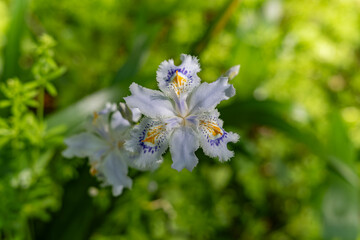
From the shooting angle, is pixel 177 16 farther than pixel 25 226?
Yes

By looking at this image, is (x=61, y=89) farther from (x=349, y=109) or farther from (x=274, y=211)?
(x=349, y=109)

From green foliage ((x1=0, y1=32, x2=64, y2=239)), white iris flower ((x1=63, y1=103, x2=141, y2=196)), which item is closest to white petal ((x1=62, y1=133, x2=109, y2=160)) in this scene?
white iris flower ((x1=63, y1=103, x2=141, y2=196))

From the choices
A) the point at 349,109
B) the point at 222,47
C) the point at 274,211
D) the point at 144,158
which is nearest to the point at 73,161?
the point at 144,158

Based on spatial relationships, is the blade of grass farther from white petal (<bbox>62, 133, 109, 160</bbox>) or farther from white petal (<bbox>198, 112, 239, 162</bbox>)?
white petal (<bbox>198, 112, 239, 162</bbox>)

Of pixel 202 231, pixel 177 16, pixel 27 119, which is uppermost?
pixel 177 16

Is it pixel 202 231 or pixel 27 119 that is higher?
pixel 27 119

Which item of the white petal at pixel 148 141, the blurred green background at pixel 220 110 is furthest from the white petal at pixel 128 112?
the blurred green background at pixel 220 110

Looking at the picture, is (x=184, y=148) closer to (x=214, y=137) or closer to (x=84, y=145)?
(x=214, y=137)

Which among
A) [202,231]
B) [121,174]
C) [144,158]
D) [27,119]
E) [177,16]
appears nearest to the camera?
[144,158]
